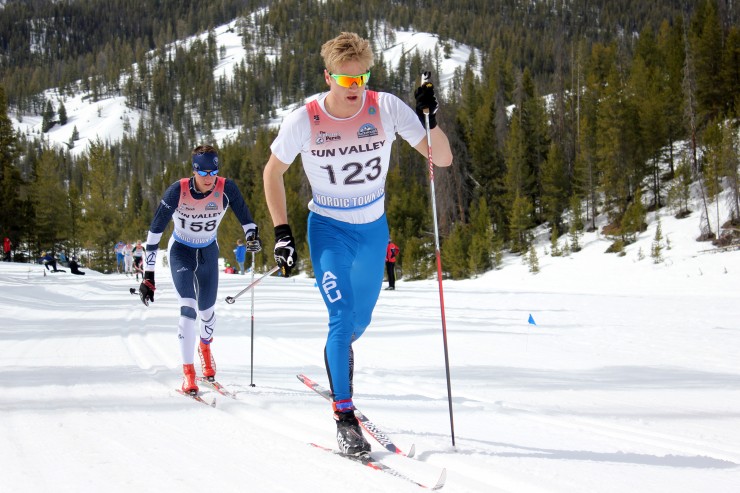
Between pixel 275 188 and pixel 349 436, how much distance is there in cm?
160

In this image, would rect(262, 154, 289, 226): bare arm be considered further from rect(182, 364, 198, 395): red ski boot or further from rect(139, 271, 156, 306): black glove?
rect(139, 271, 156, 306): black glove

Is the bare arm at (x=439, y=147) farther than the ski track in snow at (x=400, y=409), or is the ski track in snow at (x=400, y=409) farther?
the bare arm at (x=439, y=147)

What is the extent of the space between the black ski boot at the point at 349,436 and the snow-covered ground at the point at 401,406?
90 mm

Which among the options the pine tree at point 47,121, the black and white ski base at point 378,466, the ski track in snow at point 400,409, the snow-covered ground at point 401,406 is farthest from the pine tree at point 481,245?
the pine tree at point 47,121

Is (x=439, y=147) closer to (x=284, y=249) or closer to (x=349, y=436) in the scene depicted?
(x=284, y=249)

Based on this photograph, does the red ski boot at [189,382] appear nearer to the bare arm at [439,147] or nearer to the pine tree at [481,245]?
the bare arm at [439,147]

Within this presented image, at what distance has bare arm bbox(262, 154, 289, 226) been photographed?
343 cm

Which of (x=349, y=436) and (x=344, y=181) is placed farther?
(x=344, y=181)

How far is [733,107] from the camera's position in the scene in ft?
126

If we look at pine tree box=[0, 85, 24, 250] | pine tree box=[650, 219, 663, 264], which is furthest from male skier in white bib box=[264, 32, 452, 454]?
pine tree box=[0, 85, 24, 250]

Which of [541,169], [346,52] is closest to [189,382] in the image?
[346,52]

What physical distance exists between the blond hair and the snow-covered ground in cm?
231

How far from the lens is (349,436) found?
3.08m

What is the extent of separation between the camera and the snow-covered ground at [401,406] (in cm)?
271
